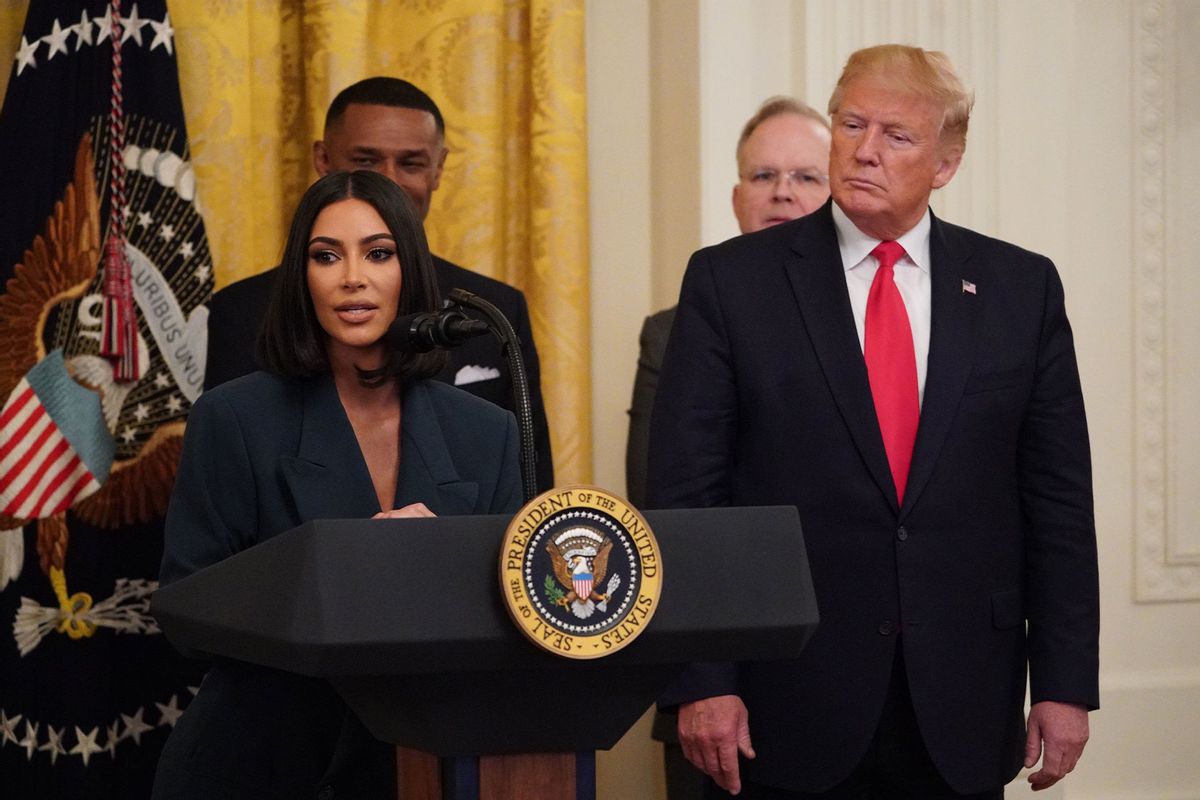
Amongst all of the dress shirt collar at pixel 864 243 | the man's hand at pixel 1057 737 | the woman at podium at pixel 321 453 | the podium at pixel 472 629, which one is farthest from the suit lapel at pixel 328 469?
the man's hand at pixel 1057 737

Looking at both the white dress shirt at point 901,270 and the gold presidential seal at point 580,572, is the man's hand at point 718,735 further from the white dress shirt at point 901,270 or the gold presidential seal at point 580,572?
the gold presidential seal at point 580,572

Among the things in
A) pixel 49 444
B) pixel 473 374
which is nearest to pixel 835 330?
pixel 473 374

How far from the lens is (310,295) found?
2.05 m

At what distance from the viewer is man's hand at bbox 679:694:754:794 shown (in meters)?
2.18

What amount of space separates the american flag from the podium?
1.82m

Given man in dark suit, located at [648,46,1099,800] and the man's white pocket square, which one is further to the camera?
the man's white pocket square

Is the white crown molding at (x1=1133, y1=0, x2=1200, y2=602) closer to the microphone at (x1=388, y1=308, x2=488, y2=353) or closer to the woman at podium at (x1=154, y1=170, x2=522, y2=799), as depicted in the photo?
the woman at podium at (x1=154, y1=170, x2=522, y2=799)

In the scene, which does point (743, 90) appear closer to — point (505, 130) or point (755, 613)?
point (505, 130)

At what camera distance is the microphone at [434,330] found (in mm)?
1643

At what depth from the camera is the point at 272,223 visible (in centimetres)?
362

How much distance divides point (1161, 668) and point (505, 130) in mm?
2410

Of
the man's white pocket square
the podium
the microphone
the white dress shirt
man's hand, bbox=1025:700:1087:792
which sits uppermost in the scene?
the white dress shirt

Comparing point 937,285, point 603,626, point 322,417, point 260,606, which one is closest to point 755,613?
point 603,626

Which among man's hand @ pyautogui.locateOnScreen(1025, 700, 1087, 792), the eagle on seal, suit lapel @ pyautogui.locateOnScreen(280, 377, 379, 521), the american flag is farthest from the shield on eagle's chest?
the american flag
